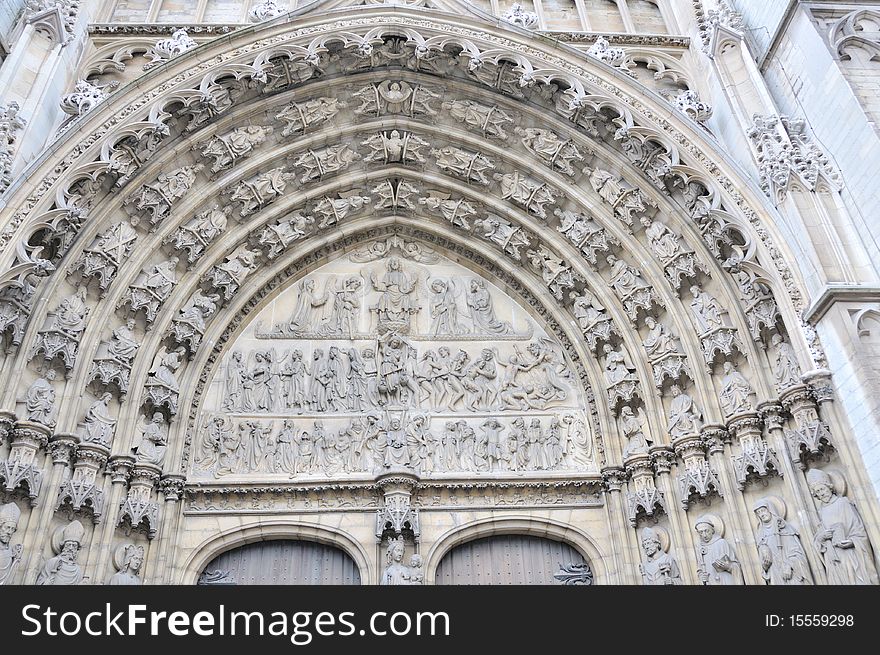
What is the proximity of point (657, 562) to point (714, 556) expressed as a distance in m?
0.61

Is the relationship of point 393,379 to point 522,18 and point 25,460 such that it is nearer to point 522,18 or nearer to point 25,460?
point 25,460

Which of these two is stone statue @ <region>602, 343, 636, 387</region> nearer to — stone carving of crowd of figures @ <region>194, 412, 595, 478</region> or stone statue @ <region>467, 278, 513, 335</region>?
stone carving of crowd of figures @ <region>194, 412, 595, 478</region>

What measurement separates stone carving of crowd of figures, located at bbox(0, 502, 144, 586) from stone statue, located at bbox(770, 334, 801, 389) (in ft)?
21.1

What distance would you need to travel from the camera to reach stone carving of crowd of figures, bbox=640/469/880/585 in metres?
6.29

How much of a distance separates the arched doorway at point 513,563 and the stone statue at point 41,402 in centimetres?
422

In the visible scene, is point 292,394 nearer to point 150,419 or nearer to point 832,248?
point 150,419

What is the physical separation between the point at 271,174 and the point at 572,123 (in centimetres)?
376

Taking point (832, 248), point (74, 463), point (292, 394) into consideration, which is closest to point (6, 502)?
point (74, 463)

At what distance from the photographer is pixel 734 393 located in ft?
25.5

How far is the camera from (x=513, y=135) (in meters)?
9.82

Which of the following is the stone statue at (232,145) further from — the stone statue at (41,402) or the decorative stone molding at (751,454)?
the decorative stone molding at (751,454)

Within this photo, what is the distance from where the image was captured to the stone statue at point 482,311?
32.8 feet

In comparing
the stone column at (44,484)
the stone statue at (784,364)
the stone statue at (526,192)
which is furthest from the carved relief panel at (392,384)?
the stone statue at (784,364)

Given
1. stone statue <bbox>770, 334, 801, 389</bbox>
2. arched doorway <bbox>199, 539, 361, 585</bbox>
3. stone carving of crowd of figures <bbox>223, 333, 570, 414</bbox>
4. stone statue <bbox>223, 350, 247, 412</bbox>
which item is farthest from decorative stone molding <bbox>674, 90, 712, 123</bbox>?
arched doorway <bbox>199, 539, 361, 585</bbox>
